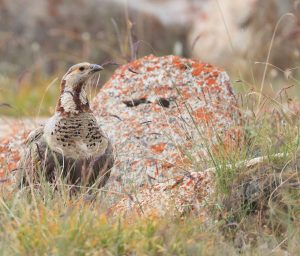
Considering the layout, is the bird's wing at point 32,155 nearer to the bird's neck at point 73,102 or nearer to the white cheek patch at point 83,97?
the bird's neck at point 73,102

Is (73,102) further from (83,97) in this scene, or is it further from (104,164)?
(104,164)

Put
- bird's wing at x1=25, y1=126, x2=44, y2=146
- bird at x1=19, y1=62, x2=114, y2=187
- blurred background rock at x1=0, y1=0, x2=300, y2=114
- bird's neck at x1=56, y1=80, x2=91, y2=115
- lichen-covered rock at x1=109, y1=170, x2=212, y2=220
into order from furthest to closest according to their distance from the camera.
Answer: blurred background rock at x1=0, y1=0, x2=300, y2=114 < bird's wing at x1=25, y1=126, x2=44, y2=146 < bird's neck at x1=56, y1=80, x2=91, y2=115 < bird at x1=19, y1=62, x2=114, y2=187 < lichen-covered rock at x1=109, y1=170, x2=212, y2=220

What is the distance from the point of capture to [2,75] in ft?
41.4

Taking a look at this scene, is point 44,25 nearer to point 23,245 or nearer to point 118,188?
point 118,188

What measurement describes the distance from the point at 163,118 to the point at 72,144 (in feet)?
3.07

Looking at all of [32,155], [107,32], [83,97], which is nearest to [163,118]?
[83,97]

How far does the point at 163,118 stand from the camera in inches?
249

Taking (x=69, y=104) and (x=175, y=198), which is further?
(x=69, y=104)

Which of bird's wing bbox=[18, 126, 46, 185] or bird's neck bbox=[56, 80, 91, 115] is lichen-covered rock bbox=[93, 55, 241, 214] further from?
bird's wing bbox=[18, 126, 46, 185]

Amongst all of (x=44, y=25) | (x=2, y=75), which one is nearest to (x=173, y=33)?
(x=44, y=25)

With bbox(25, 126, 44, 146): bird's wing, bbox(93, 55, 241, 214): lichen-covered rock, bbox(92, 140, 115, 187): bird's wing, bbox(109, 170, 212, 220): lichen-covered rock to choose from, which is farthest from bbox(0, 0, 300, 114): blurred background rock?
bbox(109, 170, 212, 220): lichen-covered rock

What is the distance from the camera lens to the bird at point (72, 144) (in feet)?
18.2

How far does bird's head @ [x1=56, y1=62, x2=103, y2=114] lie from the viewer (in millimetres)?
5770

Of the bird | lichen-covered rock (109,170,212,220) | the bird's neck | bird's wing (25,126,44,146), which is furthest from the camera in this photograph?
bird's wing (25,126,44,146)
